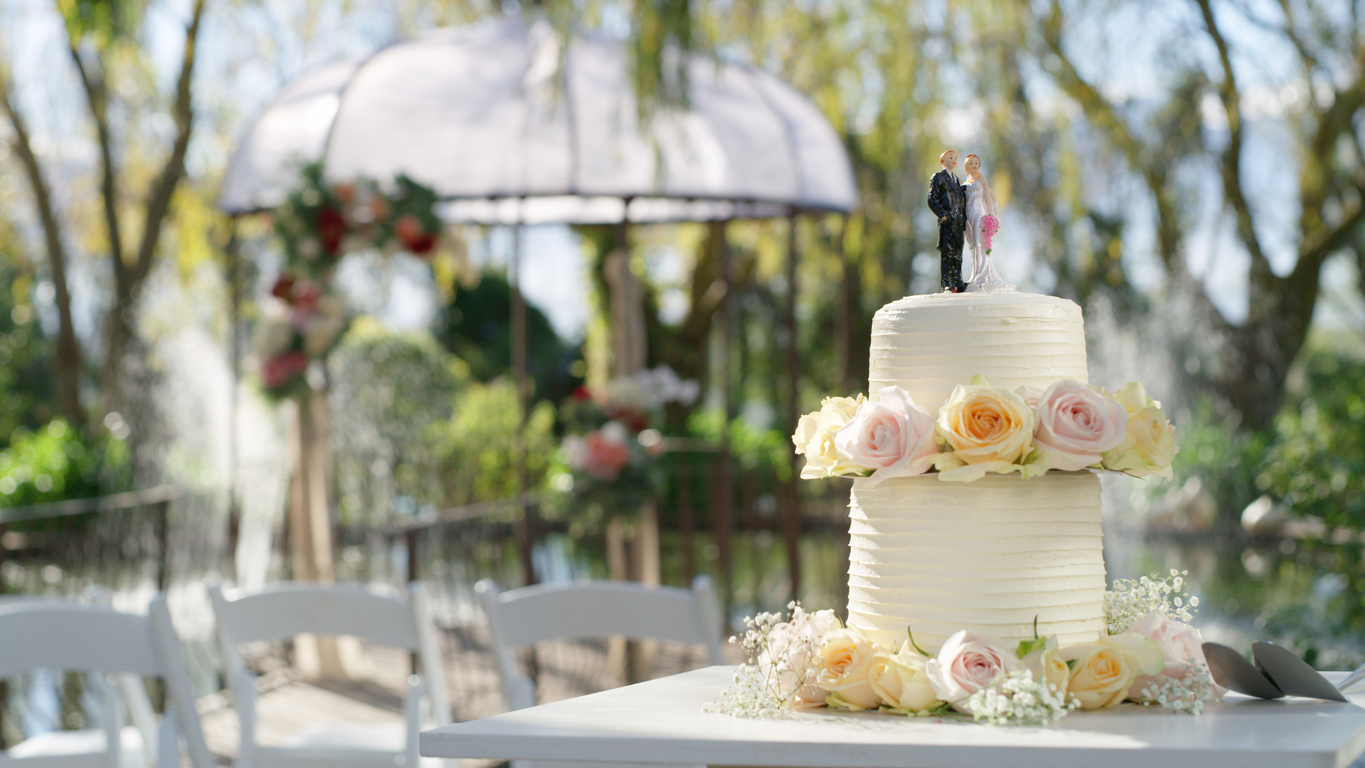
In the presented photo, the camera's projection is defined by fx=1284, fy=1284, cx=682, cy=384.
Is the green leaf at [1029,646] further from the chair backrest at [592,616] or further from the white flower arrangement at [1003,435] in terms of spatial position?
the chair backrest at [592,616]

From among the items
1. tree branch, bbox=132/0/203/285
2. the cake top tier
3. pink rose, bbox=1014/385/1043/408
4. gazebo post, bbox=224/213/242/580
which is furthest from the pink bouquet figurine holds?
tree branch, bbox=132/0/203/285

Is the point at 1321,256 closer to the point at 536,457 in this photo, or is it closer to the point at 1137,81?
the point at 1137,81

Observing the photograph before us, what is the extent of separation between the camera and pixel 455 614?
21.0 feet

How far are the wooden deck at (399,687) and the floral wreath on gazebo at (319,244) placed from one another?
129 cm

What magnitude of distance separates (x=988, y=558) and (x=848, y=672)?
20 cm

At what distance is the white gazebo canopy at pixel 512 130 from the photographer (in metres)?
5.61

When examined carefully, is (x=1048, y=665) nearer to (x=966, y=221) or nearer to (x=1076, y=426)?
(x=1076, y=426)

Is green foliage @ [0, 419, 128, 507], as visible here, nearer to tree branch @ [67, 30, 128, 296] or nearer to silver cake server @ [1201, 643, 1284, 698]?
tree branch @ [67, 30, 128, 296]

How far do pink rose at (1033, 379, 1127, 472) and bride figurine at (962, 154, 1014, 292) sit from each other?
0.28m

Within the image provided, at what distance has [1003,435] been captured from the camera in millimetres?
1372

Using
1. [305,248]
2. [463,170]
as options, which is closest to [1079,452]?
[305,248]

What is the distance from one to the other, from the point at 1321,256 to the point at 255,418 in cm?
903

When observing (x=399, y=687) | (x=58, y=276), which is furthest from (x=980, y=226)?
(x=58, y=276)

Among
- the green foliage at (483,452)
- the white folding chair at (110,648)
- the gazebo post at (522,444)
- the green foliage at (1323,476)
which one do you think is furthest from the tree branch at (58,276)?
the green foliage at (1323,476)
